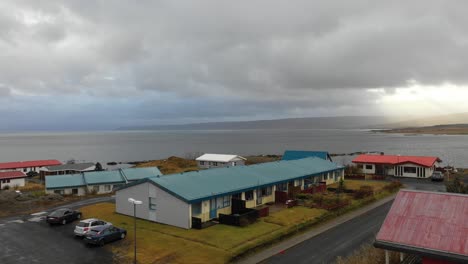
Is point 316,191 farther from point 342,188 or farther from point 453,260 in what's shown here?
point 453,260

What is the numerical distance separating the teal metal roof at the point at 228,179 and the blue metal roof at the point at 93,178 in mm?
23753

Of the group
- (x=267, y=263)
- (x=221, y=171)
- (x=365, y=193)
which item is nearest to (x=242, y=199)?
(x=221, y=171)

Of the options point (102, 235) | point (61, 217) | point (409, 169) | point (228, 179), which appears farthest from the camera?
point (409, 169)

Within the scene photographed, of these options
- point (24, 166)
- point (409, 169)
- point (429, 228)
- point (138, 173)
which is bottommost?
point (24, 166)

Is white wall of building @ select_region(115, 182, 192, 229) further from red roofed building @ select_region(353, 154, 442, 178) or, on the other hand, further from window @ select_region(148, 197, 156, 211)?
red roofed building @ select_region(353, 154, 442, 178)

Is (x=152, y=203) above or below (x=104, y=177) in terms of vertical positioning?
above

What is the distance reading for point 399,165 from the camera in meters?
66.6

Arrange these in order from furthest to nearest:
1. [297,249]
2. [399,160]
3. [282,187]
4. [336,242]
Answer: [399,160], [282,187], [336,242], [297,249]

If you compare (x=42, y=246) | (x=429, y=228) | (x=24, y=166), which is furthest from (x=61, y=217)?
(x=24, y=166)

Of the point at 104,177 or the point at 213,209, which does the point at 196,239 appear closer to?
the point at 213,209

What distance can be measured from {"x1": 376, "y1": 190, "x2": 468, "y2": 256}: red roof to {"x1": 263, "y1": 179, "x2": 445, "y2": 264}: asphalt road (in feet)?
25.1

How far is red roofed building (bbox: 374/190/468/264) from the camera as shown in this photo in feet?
56.6

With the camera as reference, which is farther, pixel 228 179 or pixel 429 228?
pixel 228 179

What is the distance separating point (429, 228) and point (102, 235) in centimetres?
2371
